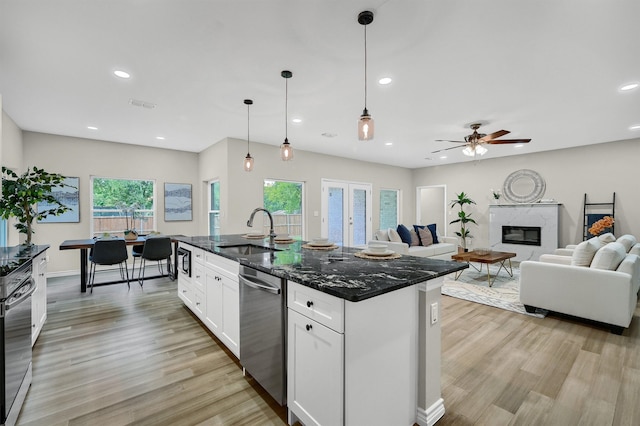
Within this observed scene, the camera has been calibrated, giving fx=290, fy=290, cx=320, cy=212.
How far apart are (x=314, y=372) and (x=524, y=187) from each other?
290 inches

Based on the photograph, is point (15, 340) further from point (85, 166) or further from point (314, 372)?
point (85, 166)

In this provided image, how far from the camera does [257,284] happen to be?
6.13 feet

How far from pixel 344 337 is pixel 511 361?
1922 millimetres

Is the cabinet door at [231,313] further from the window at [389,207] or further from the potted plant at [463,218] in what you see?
the potted plant at [463,218]

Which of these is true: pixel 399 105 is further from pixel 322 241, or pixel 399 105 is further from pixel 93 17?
pixel 93 17

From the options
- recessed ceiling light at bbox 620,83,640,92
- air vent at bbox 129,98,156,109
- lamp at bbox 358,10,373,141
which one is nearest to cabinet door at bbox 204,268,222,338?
lamp at bbox 358,10,373,141

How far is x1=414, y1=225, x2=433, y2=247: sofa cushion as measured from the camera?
6.12m

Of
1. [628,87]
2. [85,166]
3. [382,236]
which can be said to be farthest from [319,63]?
[85,166]

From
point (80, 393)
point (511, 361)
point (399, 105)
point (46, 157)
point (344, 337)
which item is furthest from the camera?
point (46, 157)

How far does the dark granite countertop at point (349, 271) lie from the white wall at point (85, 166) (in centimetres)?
460

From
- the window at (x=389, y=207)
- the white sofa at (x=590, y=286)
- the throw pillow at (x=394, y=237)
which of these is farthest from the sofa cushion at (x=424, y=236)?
the white sofa at (x=590, y=286)

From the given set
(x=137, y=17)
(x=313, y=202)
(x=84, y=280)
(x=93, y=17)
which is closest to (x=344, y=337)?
(x=137, y=17)

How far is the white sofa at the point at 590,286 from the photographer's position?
2.85 meters

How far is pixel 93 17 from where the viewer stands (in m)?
2.06
